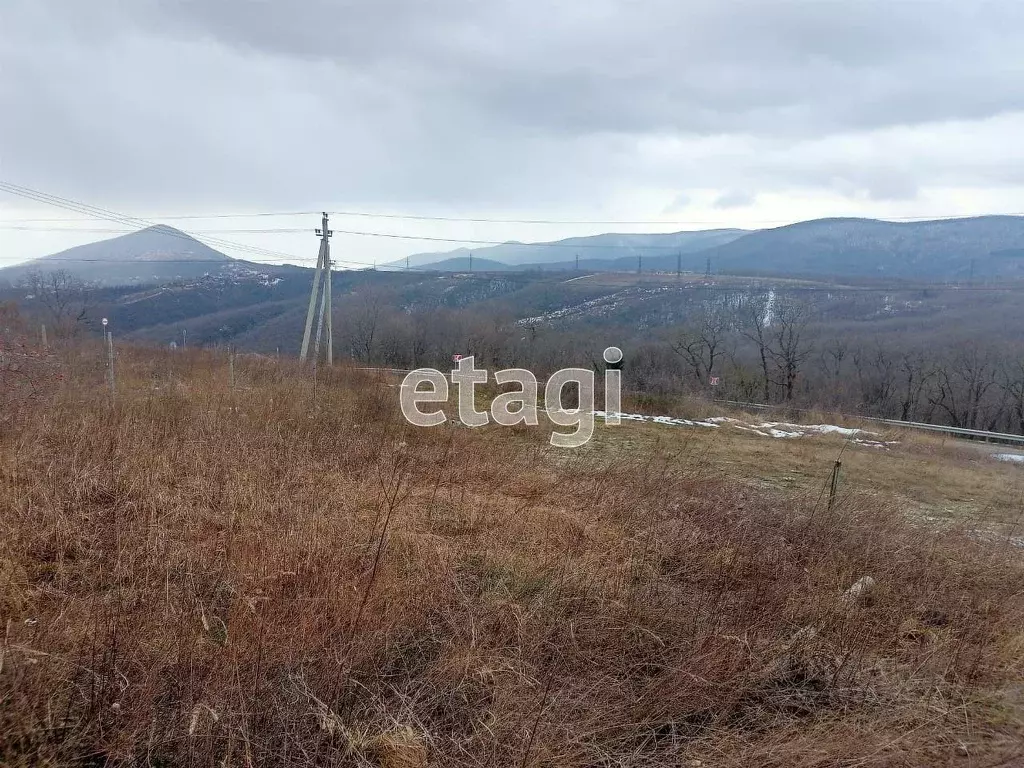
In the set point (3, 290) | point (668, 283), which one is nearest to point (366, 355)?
A: point (3, 290)

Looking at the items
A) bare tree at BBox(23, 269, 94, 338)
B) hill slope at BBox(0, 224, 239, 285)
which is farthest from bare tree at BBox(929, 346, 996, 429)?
hill slope at BBox(0, 224, 239, 285)

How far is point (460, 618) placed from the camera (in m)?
2.97

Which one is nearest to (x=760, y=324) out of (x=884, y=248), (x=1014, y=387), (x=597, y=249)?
(x=1014, y=387)

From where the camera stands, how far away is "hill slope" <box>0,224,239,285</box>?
61750 millimetres

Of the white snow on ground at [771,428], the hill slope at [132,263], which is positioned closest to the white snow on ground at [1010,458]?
the white snow on ground at [771,428]

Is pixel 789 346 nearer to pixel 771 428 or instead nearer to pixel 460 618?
pixel 771 428

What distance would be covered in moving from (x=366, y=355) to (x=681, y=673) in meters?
40.2

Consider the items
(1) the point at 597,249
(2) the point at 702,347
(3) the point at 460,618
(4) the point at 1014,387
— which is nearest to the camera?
(3) the point at 460,618

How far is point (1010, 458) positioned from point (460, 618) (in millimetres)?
19485

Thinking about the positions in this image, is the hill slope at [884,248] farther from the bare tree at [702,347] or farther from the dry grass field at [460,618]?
the dry grass field at [460,618]

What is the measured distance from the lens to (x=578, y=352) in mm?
38281

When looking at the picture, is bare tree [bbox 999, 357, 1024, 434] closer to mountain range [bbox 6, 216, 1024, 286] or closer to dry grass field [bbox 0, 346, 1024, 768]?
dry grass field [bbox 0, 346, 1024, 768]

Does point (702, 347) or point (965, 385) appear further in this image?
point (702, 347)

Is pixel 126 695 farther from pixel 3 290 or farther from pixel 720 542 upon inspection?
pixel 3 290
